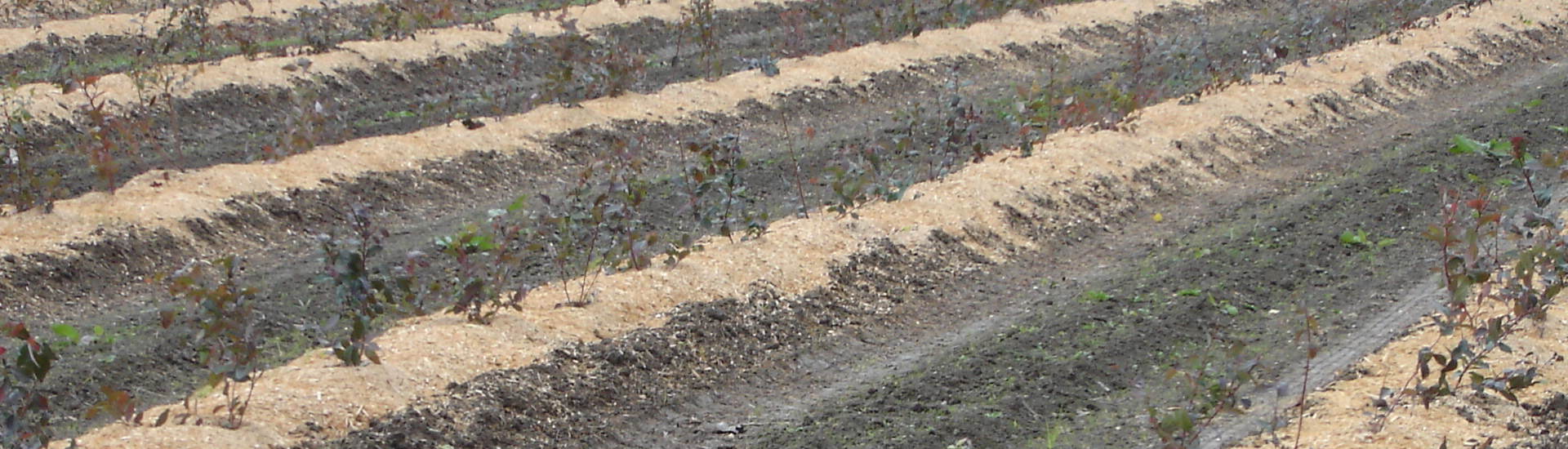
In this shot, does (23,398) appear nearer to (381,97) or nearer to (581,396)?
(581,396)

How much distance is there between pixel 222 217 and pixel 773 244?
354 centimetres

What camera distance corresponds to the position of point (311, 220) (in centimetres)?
881

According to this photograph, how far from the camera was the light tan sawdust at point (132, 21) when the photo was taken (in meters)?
13.6

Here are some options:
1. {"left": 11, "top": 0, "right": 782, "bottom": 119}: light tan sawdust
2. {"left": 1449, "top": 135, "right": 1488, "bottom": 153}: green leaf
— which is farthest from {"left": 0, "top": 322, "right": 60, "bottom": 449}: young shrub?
{"left": 1449, "top": 135, "right": 1488, "bottom": 153}: green leaf

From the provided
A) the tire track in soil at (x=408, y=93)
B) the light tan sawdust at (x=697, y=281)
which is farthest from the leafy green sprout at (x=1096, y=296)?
the tire track in soil at (x=408, y=93)

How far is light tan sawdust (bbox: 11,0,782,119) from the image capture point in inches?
434

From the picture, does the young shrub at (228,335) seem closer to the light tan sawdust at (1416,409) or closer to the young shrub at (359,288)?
the young shrub at (359,288)

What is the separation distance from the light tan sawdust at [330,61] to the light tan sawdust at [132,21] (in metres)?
1.54

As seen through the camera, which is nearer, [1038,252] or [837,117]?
[1038,252]

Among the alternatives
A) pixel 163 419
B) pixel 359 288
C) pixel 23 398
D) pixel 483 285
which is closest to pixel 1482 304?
pixel 483 285

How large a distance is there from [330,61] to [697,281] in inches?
282

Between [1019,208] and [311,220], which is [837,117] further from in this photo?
[311,220]

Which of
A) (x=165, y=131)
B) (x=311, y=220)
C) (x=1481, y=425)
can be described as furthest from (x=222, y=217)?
(x=1481, y=425)

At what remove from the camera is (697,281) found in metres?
6.81
